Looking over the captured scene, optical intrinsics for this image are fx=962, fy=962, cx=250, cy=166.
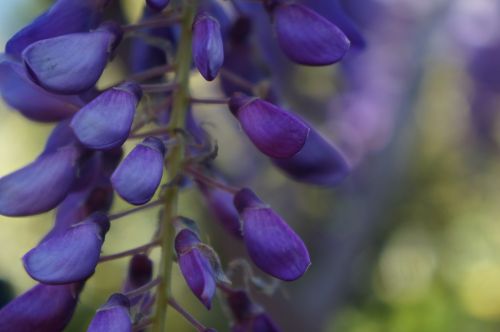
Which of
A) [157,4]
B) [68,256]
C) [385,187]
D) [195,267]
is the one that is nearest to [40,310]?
[68,256]

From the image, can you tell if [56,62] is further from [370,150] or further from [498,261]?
[498,261]

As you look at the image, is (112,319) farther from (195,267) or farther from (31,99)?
(31,99)

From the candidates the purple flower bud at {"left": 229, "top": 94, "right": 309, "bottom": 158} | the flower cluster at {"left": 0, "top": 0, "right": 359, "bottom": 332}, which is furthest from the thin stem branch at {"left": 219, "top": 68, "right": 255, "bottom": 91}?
the purple flower bud at {"left": 229, "top": 94, "right": 309, "bottom": 158}

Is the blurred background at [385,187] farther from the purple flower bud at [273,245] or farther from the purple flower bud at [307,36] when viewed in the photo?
the purple flower bud at [273,245]

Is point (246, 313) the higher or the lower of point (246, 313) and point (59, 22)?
the lower

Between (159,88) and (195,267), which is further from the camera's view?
(159,88)

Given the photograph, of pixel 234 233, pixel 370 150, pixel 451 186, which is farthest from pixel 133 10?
pixel 451 186

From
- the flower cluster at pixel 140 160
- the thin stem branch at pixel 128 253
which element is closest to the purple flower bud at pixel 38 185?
the flower cluster at pixel 140 160
